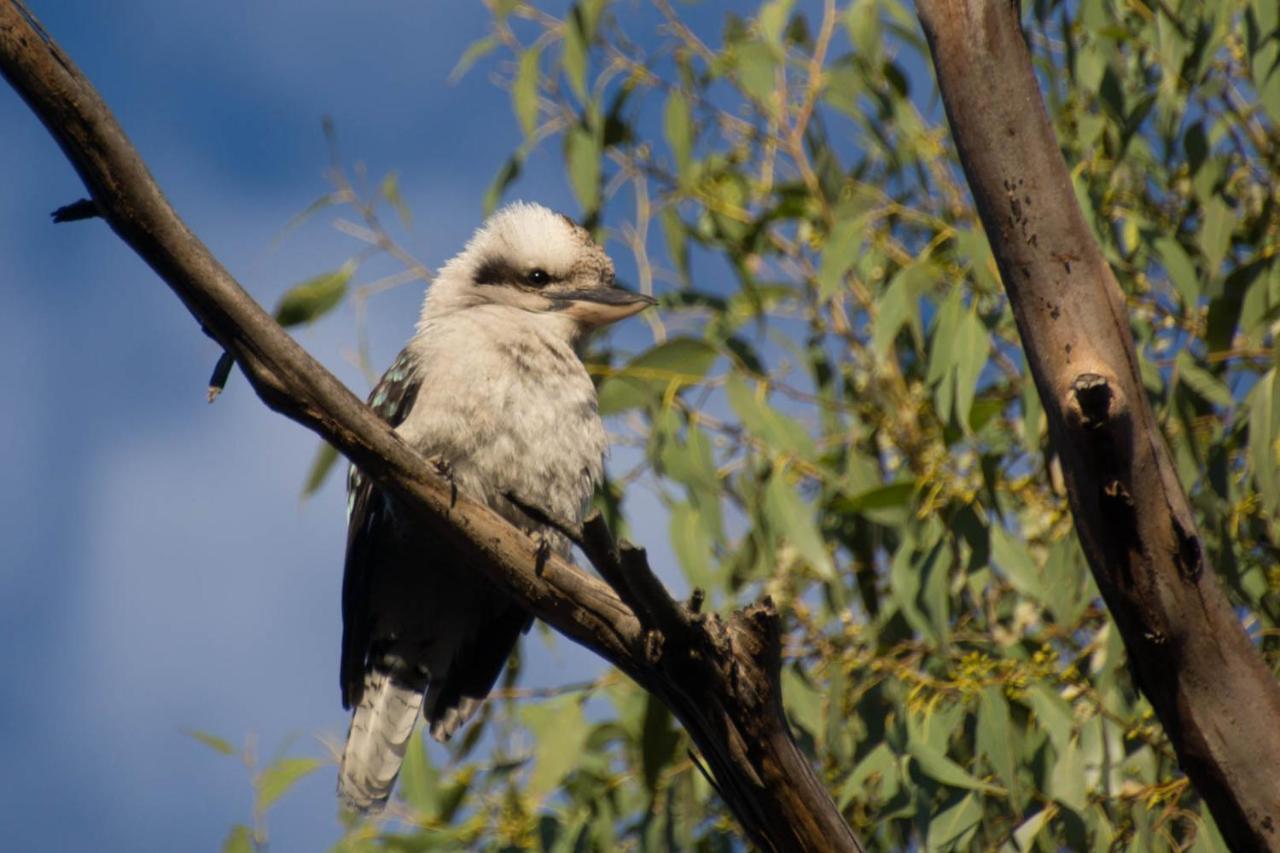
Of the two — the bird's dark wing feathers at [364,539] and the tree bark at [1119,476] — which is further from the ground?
the bird's dark wing feathers at [364,539]

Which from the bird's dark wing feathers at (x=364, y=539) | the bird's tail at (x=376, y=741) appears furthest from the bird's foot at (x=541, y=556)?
the bird's tail at (x=376, y=741)

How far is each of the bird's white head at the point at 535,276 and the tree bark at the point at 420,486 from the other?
1.17 metres

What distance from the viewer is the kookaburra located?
8.52ft

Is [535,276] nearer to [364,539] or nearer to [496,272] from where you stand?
[496,272]

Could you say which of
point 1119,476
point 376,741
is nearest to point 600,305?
point 376,741

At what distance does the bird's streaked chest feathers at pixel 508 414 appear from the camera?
2.58 m

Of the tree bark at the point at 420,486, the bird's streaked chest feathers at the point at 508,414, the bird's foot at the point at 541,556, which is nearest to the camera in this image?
the tree bark at the point at 420,486

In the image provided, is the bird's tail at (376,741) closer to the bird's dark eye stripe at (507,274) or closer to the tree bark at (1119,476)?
the bird's dark eye stripe at (507,274)

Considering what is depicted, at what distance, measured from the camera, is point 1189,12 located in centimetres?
286

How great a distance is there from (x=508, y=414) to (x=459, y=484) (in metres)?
0.14

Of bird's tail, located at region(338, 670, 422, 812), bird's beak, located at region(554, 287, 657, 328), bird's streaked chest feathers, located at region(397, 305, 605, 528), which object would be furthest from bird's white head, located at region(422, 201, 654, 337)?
bird's tail, located at region(338, 670, 422, 812)

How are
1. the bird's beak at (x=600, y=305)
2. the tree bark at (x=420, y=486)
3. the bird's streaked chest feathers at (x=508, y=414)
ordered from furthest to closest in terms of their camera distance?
the bird's beak at (x=600, y=305), the bird's streaked chest feathers at (x=508, y=414), the tree bark at (x=420, y=486)

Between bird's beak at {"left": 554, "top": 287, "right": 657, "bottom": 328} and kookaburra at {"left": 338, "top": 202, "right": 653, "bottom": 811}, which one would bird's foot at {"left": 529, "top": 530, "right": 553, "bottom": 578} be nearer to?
kookaburra at {"left": 338, "top": 202, "right": 653, "bottom": 811}

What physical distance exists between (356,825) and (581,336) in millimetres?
1021
